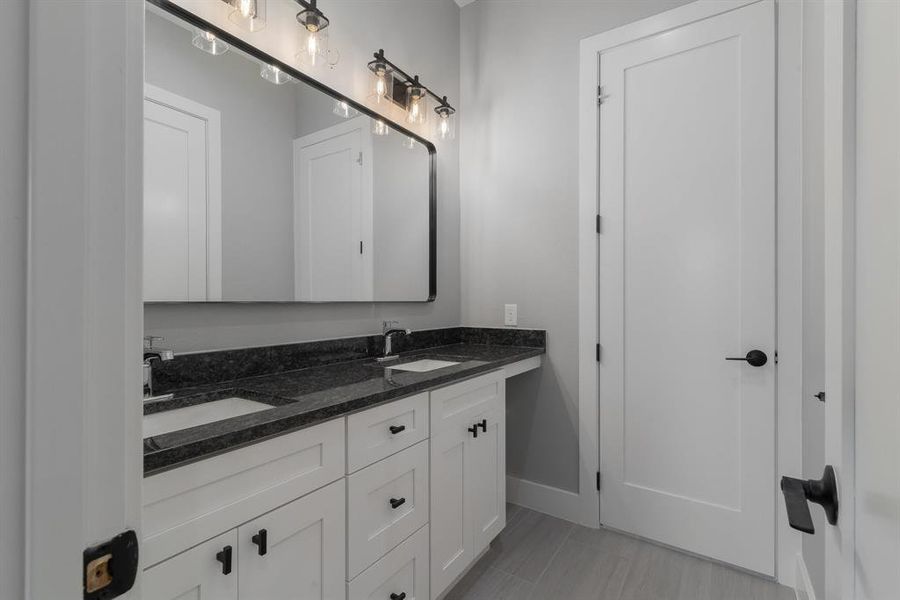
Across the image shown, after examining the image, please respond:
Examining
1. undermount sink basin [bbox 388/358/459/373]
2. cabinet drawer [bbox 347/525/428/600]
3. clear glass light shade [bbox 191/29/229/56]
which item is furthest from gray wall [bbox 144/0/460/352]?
cabinet drawer [bbox 347/525/428/600]

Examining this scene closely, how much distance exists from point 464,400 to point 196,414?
2.96 feet

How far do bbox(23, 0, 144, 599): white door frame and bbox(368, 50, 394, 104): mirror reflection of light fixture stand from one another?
174 centimetres

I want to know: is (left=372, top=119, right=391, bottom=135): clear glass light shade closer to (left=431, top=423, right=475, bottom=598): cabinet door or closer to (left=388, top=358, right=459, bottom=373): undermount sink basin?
(left=388, top=358, right=459, bottom=373): undermount sink basin

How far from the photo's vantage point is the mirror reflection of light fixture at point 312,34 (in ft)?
5.15

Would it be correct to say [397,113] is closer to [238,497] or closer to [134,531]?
[238,497]

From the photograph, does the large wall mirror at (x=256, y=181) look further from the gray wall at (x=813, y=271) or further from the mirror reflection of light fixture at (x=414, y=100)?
the gray wall at (x=813, y=271)

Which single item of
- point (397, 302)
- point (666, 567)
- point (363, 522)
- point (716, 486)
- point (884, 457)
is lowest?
point (666, 567)

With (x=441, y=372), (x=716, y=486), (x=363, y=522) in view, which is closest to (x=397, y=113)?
(x=441, y=372)

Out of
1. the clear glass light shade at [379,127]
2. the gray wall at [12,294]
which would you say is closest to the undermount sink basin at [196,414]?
the gray wall at [12,294]

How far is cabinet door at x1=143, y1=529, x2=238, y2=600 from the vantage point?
0.78 meters

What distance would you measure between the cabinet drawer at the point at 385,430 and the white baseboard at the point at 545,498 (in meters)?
1.21

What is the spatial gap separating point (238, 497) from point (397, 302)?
4.51ft

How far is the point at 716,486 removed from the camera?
1.90m

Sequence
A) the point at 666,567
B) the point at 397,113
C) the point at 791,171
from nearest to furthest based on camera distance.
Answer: the point at 791,171
the point at 666,567
the point at 397,113
